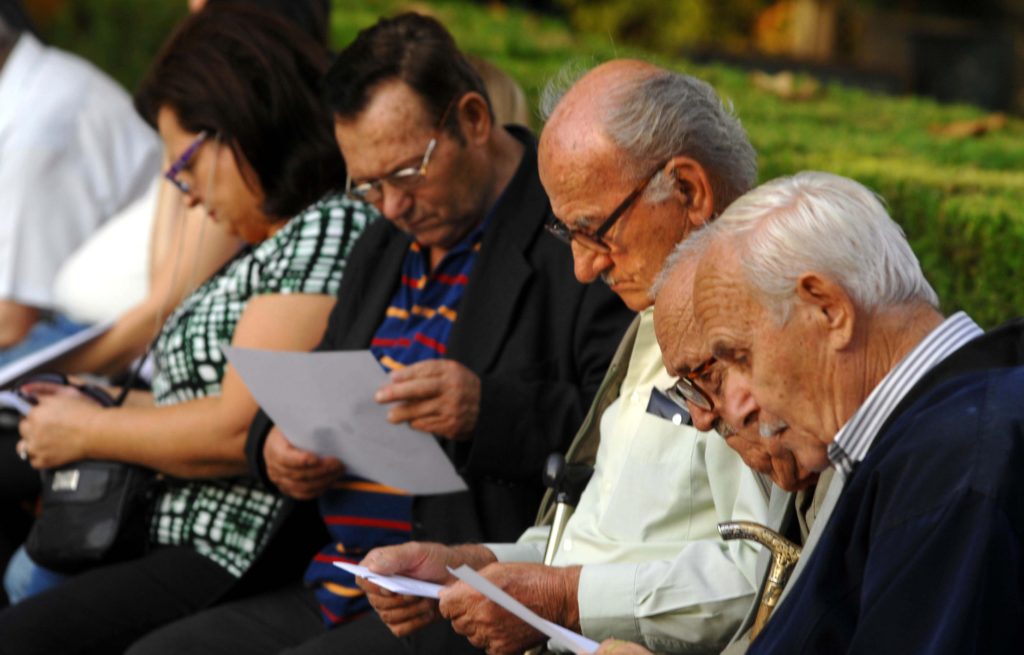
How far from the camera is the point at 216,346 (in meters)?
4.01

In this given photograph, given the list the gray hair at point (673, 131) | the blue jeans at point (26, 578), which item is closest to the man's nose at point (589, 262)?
the gray hair at point (673, 131)

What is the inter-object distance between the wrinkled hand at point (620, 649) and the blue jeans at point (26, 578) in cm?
232

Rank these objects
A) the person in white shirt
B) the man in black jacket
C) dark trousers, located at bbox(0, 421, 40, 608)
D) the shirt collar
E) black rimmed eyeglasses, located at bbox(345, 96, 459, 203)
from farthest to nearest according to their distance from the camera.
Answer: the shirt collar → the person in white shirt → dark trousers, located at bbox(0, 421, 40, 608) → black rimmed eyeglasses, located at bbox(345, 96, 459, 203) → the man in black jacket

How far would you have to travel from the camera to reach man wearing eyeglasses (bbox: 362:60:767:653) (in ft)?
8.79

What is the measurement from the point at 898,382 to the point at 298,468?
5.78 feet

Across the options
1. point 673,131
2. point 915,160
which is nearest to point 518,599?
point 673,131

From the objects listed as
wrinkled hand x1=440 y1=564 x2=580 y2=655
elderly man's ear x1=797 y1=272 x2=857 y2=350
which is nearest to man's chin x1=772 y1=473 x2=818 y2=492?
elderly man's ear x1=797 y1=272 x2=857 y2=350

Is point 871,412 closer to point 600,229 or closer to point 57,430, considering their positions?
point 600,229

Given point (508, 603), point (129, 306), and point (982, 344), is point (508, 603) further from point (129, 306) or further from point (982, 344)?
point (129, 306)

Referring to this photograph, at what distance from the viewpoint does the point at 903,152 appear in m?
4.79

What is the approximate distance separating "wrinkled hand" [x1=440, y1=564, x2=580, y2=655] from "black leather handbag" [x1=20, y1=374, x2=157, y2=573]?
1555 mm

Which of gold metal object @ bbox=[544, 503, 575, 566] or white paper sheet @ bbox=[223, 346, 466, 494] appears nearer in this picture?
gold metal object @ bbox=[544, 503, 575, 566]

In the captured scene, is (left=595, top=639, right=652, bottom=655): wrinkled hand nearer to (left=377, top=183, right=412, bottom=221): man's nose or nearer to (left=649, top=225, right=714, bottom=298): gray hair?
(left=649, top=225, right=714, bottom=298): gray hair

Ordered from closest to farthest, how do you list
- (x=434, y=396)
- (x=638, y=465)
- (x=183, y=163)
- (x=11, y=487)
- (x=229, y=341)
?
(x=638, y=465) < (x=434, y=396) < (x=229, y=341) < (x=183, y=163) < (x=11, y=487)
